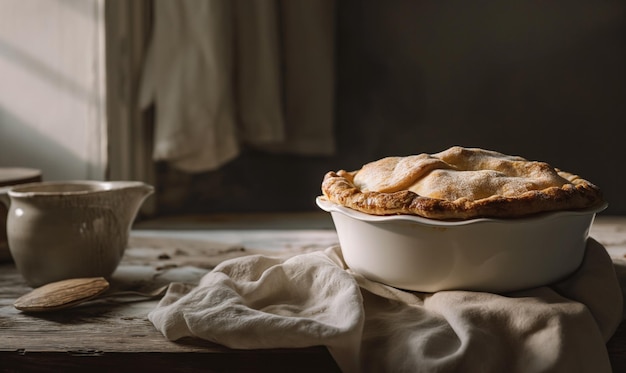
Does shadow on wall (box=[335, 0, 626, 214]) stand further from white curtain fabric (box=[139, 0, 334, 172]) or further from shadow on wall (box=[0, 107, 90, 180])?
shadow on wall (box=[0, 107, 90, 180])

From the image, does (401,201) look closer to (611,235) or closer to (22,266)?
(22,266)

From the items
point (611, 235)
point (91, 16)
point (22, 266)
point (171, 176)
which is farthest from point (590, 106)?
point (22, 266)

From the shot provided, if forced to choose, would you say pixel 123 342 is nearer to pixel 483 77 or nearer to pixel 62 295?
pixel 62 295

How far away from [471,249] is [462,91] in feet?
5.56

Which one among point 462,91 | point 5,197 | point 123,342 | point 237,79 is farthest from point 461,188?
point 462,91

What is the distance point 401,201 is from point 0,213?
757mm

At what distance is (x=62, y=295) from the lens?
2.95 ft

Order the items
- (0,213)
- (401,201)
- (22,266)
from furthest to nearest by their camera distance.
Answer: (0,213)
(22,266)
(401,201)

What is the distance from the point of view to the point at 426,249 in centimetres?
77

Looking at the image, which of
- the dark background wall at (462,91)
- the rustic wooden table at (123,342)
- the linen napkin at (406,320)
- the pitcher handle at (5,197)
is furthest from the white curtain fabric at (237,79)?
the linen napkin at (406,320)

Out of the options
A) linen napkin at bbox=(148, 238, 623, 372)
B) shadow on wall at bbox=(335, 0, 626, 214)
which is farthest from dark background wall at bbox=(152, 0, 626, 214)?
linen napkin at bbox=(148, 238, 623, 372)

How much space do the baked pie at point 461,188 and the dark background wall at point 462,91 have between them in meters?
1.48

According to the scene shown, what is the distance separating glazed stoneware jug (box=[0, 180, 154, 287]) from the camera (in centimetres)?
97

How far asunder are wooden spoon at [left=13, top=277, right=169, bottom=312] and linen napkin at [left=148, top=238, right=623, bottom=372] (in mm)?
111
